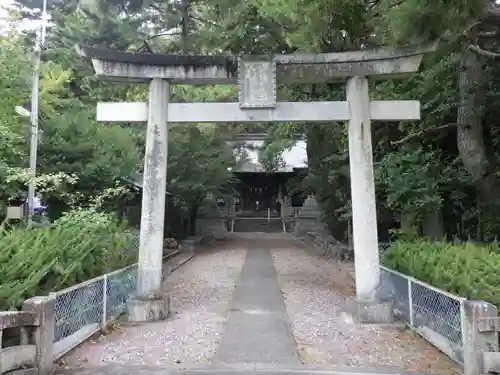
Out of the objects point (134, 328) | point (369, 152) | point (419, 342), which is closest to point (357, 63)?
point (369, 152)

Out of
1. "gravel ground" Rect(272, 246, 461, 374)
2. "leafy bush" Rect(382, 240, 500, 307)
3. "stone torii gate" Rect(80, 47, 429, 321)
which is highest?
"stone torii gate" Rect(80, 47, 429, 321)

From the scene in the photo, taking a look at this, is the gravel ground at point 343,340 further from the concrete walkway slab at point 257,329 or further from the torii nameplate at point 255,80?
the torii nameplate at point 255,80

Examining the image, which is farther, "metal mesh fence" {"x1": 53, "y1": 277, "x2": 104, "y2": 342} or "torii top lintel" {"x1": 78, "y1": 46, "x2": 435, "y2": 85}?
"torii top lintel" {"x1": 78, "y1": 46, "x2": 435, "y2": 85}

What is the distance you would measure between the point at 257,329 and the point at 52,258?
329 cm

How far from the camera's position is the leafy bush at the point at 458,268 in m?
5.69

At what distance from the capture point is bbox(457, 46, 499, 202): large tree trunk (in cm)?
1072

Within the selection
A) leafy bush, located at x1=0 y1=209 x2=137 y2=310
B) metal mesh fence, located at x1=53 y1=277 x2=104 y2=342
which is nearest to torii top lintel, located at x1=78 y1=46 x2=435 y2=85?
leafy bush, located at x1=0 y1=209 x2=137 y2=310

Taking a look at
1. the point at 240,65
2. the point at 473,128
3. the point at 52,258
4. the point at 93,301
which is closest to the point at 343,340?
the point at 93,301

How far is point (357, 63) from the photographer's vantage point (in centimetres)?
813

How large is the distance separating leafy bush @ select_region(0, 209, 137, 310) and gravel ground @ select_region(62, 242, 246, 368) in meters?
1.00

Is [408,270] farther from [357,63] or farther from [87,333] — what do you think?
[87,333]

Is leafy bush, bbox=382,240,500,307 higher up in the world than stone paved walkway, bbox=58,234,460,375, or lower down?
higher up

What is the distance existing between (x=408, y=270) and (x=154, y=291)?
14.5 ft

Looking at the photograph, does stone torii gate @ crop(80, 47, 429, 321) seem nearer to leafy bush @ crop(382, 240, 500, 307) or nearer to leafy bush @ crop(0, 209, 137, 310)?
leafy bush @ crop(382, 240, 500, 307)
